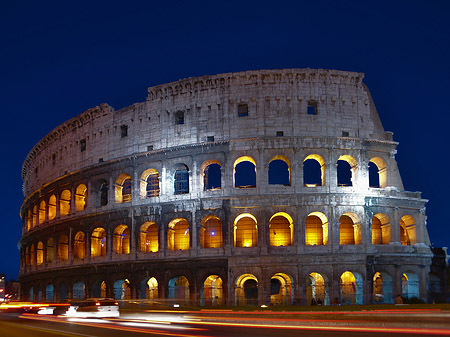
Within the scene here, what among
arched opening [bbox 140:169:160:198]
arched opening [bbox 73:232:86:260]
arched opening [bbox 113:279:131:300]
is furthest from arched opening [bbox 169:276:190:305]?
arched opening [bbox 73:232:86:260]

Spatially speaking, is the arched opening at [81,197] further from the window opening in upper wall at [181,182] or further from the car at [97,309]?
the car at [97,309]

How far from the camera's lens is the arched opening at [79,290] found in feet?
160

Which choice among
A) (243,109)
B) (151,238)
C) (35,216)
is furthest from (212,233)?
(35,216)

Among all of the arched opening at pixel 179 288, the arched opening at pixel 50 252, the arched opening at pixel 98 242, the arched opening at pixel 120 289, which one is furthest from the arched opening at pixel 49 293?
the arched opening at pixel 179 288

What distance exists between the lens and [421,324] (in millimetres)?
18922

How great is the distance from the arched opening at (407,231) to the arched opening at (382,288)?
146 inches

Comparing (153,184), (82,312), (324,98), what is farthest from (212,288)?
(324,98)

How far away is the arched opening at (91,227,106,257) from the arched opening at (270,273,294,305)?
1560 cm

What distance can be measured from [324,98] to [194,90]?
10.1 meters

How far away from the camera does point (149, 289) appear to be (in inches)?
1778

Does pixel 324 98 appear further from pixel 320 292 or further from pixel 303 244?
pixel 320 292

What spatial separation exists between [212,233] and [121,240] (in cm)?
908

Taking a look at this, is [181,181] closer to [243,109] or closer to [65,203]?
[243,109]

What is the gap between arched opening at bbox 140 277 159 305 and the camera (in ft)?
140
